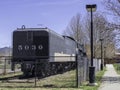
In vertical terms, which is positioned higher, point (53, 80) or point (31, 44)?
point (31, 44)

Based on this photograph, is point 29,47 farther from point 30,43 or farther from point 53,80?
point 53,80

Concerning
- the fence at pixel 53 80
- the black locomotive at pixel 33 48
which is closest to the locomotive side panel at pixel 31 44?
the black locomotive at pixel 33 48

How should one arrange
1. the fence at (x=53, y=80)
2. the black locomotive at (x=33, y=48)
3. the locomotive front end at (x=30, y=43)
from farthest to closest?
1. the locomotive front end at (x=30, y=43)
2. the black locomotive at (x=33, y=48)
3. the fence at (x=53, y=80)

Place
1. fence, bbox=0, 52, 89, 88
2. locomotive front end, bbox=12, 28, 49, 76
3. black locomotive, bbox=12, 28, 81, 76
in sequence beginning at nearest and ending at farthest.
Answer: fence, bbox=0, 52, 89, 88 → black locomotive, bbox=12, 28, 81, 76 → locomotive front end, bbox=12, 28, 49, 76

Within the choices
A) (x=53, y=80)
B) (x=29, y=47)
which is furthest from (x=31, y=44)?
(x=53, y=80)

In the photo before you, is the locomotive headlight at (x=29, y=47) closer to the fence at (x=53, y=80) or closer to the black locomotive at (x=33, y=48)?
the black locomotive at (x=33, y=48)

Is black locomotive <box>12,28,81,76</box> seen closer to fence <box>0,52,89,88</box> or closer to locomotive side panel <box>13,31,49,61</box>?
locomotive side panel <box>13,31,49,61</box>

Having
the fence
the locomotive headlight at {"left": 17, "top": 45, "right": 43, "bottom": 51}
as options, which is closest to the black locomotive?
the locomotive headlight at {"left": 17, "top": 45, "right": 43, "bottom": 51}

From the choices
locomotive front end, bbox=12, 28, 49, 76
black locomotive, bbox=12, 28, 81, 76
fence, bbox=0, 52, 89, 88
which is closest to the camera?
fence, bbox=0, 52, 89, 88

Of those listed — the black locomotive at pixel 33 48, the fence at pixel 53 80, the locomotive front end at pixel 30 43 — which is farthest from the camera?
the locomotive front end at pixel 30 43

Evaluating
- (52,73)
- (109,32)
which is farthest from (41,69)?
(109,32)

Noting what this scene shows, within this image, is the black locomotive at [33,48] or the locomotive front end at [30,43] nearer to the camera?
the black locomotive at [33,48]

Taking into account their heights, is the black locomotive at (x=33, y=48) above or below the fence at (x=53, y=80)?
above

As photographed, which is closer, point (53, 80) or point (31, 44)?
point (53, 80)
